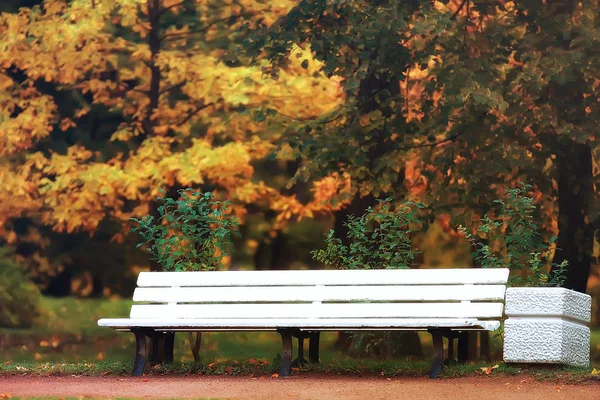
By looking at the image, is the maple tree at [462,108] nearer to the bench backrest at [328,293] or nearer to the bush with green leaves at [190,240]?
the bush with green leaves at [190,240]

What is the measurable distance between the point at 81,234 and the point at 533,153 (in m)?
8.55

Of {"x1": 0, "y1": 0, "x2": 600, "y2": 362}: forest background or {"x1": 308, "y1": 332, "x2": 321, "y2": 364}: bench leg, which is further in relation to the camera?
{"x1": 0, "y1": 0, "x2": 600, "y2": 362}: forest background

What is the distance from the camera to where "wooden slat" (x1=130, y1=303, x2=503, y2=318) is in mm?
8227

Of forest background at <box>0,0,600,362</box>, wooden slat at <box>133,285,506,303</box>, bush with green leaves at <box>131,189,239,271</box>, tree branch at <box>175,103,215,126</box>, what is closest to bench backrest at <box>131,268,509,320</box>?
wooden slat at <box>133,285,506,303</box>

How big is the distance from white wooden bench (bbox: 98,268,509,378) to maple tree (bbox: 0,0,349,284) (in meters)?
4.96

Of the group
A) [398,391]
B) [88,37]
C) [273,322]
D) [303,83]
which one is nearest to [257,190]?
[303,83]

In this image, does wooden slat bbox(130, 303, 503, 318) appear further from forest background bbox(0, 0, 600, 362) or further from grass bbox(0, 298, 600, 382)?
grass bbox(0, 298, 600, 382)

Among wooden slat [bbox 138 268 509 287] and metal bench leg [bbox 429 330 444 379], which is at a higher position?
wooden slat [bbox 138 268 509 287]

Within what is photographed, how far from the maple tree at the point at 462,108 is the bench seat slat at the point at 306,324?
17.2 ft

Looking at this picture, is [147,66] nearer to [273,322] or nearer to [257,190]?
[257,190]

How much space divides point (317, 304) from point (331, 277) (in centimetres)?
26

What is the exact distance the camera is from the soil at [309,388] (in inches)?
284

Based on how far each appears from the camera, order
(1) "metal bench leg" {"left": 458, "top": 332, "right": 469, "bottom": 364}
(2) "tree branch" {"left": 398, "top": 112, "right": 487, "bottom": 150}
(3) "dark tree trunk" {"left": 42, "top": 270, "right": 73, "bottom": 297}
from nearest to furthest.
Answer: (1) "metal bench leg" {"left": 458, "top": 332, "right": 469, "bottom": 364} < (2) "tree branch" {"left": 398, "top": 112, "right": 487, "bottom": 150} < (3) "dark tree trunk" {"left": 42, "top": 270, "right": 73, "bottom": 297}

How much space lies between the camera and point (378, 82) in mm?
14609
